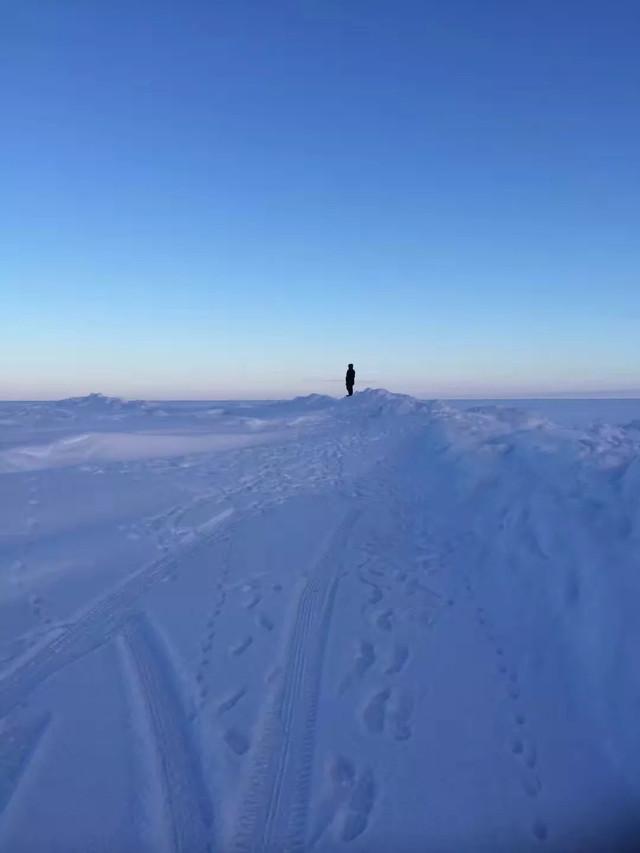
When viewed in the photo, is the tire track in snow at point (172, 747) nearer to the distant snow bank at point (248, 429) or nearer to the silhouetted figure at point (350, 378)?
the distant snow bank at point (248, 429)

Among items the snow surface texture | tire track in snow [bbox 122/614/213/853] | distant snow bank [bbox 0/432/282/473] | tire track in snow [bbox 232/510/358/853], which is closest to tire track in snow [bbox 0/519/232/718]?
the snow surface texture

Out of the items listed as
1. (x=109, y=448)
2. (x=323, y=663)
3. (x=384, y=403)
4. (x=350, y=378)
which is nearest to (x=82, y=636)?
(x=323, y=663)

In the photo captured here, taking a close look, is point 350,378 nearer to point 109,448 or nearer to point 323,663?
point 109,448

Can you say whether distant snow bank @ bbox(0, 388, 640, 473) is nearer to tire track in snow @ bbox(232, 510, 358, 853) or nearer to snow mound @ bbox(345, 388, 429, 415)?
snow mound @ bbox(345, 388, 429, 415)

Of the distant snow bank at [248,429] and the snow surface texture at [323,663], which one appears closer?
the snow surface texture at [323,663]

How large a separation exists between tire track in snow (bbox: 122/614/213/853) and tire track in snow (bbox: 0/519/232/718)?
25 cm

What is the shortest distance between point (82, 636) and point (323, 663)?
2.01 metres

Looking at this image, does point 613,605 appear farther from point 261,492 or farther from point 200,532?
point 261,492

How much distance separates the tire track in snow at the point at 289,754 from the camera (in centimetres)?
313

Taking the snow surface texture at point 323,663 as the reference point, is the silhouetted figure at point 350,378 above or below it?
above

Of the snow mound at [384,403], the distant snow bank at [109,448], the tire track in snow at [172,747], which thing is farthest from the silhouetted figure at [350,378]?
the tire track in snow at [172,747]

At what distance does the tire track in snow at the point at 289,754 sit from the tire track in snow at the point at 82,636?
1.56m

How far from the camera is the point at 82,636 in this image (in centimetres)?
479

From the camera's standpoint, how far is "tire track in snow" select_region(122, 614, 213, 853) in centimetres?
314
